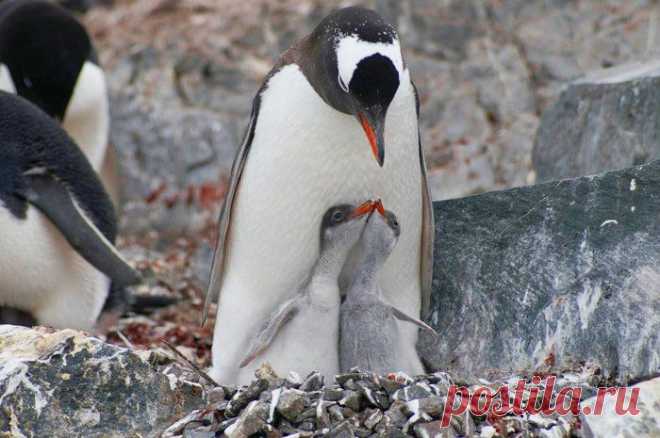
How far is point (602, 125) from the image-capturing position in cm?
563

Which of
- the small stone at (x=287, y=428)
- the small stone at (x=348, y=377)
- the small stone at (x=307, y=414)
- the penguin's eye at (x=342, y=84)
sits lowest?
the small stone at (x=287, y=428)

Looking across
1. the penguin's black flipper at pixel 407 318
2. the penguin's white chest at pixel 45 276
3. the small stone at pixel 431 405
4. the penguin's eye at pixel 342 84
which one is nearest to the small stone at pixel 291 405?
the small stone at pixel 431 405

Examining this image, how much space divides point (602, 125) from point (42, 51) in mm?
3637

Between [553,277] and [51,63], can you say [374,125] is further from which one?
[51,63]

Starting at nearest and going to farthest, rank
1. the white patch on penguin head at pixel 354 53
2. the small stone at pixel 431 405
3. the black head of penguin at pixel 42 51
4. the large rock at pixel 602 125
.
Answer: the small stone at pixel 431 405, the white patch on penguin head at pixel 354 53, the large rock at pixel 602 125, the black head of penguin at pixel 42 51

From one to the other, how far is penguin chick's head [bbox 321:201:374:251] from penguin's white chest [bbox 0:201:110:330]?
1825mm

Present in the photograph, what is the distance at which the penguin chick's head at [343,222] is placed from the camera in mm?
4195

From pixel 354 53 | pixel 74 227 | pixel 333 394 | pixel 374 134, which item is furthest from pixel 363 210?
pixel 74 227

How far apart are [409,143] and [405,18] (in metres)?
5.21

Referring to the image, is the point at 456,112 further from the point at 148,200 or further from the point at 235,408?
the point at 235,408

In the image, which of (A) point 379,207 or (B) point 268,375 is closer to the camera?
(B) point 268,375

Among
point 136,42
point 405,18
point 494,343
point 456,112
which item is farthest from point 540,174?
point 136,42

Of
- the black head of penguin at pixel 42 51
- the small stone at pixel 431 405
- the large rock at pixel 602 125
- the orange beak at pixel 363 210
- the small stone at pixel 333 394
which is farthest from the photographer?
the black head of penguin at pixel 42 51

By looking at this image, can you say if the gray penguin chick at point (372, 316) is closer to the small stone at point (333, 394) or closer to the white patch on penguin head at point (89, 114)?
the small stone at point (333, 394)
